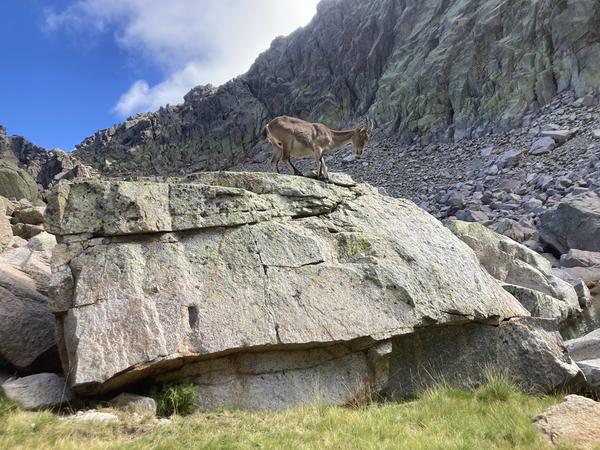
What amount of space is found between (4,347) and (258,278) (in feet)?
15.6

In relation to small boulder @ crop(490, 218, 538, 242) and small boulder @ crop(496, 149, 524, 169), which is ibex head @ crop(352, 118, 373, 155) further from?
small boulder @ crop(496, 149, 524, 169)

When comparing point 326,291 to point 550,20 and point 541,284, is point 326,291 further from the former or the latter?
point 550,20

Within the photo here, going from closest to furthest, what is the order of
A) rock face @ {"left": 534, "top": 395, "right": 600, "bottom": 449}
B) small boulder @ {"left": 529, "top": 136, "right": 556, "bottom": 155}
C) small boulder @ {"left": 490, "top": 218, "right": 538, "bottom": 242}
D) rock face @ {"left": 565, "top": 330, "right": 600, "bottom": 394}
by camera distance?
rock face @ {"left": 534, "top": 395, "right": 600, "bottom": 449} → rock face @ {"left": 565, "top": 330, "right": 600, "bottom": 394} → small boulder @ {"left": 490, "top": 218, "right": 538, "bottom": 242} → small boulder @ {"left": 529, "top": 136, "right": 556, "bottom": 155}

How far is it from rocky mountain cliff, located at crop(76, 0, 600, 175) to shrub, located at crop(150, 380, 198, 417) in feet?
158

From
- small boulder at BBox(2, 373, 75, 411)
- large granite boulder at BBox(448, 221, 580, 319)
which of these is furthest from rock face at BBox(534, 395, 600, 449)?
large granite boulder at BBox(448, 221, 580, 319)

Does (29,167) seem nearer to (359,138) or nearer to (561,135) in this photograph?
(561,135)

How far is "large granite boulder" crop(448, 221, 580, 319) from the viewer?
53.8 ft

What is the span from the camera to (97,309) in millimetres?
7883

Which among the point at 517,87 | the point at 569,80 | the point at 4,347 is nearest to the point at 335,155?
the point at 517,87

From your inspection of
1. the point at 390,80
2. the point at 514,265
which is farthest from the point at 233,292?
the point at 390,80

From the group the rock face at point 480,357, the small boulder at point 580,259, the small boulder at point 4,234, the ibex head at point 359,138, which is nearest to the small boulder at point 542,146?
the small boulder at point 580,259

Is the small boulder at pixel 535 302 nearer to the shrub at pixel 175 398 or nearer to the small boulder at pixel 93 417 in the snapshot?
the shrub at pixel 175 398

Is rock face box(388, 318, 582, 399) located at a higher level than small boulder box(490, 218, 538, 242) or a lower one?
lower

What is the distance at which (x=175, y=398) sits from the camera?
25.7ft
